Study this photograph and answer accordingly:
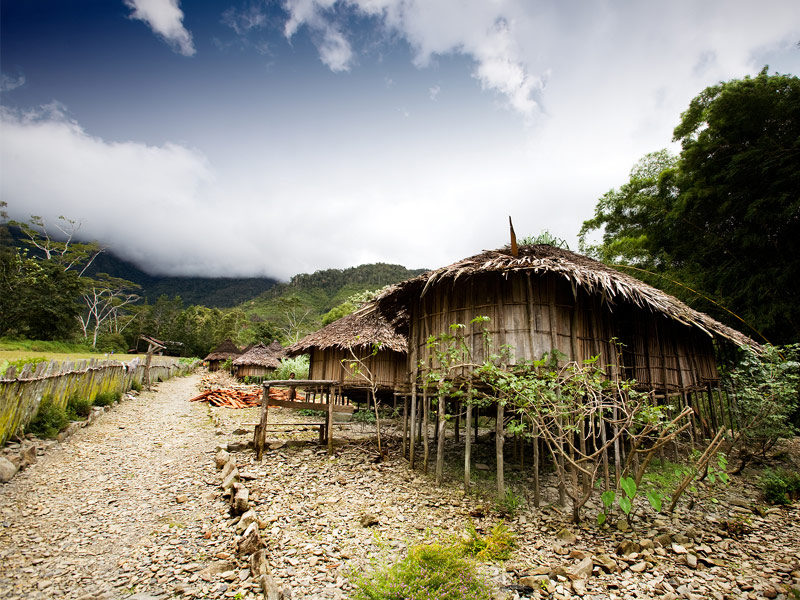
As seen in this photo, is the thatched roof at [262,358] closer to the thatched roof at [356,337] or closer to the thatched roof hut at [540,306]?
the thatched roof at [356,337]

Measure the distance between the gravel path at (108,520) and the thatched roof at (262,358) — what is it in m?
19.5

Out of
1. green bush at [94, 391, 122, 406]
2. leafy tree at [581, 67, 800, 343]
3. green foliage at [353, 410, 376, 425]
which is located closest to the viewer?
leafy tree at [581, 67, 800, 343]

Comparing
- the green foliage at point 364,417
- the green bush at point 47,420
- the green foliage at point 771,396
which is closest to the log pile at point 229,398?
the green foliage at point 364,417

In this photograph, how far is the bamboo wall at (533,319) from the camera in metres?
7.63

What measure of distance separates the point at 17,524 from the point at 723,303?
1842 centimetres

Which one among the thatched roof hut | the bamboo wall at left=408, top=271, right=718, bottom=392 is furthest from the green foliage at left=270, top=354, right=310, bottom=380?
the bamboo wall at left=408, top=271, right=718, bottom=392

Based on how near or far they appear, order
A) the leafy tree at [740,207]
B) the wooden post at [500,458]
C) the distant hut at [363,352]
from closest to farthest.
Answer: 1. the wooden post at [500,458]
2. the leafy tree at [740,207]
3. the distant hut at [363,352]

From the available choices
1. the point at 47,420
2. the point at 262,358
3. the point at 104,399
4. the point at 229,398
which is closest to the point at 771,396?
the point at 47,420

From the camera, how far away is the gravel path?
4.09m

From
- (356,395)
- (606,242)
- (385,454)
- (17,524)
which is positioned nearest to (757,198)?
(606,242)

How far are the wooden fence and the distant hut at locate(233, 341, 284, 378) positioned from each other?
14.8 metres

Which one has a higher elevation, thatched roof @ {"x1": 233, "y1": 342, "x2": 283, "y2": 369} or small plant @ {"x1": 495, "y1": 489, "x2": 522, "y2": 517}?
thatched roof @ {"x1": 233, "y1": 342, "x2": 283, "y2": 369}

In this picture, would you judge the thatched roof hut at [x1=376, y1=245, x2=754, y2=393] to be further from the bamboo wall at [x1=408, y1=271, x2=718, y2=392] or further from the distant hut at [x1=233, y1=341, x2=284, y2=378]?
the distant hut at [x1=233, y1=341, x2=284, y2=378]

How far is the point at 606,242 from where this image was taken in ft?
63.9
